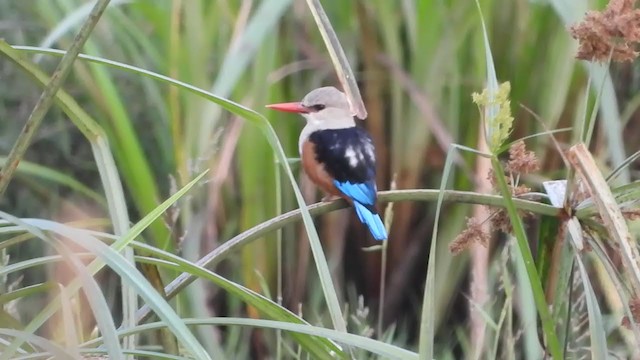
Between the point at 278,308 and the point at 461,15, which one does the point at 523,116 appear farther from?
the point at 278,308

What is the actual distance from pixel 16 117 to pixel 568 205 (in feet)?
4.38

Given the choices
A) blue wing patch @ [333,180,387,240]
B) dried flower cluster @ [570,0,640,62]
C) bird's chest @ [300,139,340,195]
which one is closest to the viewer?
dried flower cluster @ [570,0,640,62]

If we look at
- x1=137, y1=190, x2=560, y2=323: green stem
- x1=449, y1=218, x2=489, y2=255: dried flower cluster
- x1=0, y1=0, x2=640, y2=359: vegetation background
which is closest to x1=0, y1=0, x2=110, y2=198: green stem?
x1=137, y1=190, x2=560, y2=323: green stem

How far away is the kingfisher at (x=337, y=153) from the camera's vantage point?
1.43m

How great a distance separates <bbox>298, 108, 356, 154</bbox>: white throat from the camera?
63.6 inches

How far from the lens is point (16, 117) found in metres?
1.95

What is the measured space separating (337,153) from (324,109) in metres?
0.11

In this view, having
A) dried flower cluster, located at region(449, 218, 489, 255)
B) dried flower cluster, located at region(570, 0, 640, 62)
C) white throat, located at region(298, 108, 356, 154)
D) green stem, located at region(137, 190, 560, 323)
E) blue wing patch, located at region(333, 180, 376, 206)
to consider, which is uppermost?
dried flower cluster, located at region(570, 0, 640, 62)

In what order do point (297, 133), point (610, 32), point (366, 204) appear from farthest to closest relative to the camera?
point (297, 133)
point (366, 204)
point (610, 32)

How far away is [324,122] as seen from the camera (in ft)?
5.32

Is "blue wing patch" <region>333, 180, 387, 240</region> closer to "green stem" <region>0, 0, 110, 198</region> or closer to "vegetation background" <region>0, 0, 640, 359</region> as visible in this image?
"vegetation background" <region>0, 0, 640, 359</region>

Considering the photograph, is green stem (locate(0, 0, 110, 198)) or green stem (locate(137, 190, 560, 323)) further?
green stem (locate(137, 190, 560, 323))

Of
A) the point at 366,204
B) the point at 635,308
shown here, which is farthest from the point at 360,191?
the point at 635,308

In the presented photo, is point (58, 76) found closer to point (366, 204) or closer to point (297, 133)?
point (366, 204)
